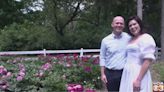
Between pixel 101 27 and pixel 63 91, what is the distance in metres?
25.6

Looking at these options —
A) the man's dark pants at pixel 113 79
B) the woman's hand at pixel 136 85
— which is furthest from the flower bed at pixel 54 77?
the woman's hand at pixel 136 85

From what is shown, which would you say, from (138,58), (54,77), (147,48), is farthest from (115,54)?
(54,77)

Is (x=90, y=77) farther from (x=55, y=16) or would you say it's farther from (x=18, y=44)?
(x=55, y=16)

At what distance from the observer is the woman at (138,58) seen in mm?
5875

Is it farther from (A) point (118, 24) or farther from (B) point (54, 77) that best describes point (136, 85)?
(B) point (54, 77)

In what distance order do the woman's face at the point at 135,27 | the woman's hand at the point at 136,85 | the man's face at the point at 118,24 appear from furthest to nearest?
the man's face at the point at 118,24 < the woman's face at the point at 135,27 < the woman's hand at the point at 136,85

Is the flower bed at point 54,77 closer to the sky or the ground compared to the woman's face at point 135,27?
closer to the ground

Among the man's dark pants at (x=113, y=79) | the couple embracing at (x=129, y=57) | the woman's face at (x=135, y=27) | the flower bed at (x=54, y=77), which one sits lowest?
the flower bed at (x=54, y=77)

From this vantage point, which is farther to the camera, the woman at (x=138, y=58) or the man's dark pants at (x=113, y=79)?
the man's dark pants at (x=113, y=79)

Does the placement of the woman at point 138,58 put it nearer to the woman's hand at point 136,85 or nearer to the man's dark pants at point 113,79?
the woman's hand at point 136,85

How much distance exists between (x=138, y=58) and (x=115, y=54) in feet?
Answer: 2.67

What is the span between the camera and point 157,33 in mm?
32812

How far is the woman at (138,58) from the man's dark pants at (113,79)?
618 mm

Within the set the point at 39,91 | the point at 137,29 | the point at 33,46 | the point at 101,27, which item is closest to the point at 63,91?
the point at 39,91
